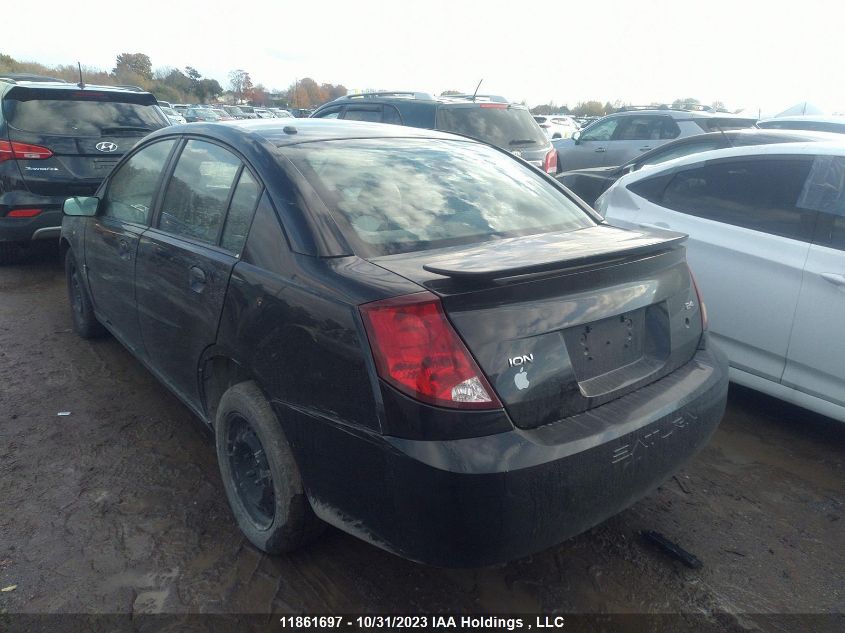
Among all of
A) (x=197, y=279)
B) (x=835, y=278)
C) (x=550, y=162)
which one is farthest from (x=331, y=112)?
(x=835, y=278)

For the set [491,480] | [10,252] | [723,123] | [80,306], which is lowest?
[10,252]

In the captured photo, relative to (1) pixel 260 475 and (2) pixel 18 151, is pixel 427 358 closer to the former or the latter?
(1) pixel 260 475

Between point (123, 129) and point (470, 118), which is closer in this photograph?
point (123, 129)

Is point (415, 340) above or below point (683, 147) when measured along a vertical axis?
below

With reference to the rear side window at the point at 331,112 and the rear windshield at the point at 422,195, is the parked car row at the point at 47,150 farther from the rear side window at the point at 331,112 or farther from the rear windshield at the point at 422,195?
the rear windshield at the point at 422,195

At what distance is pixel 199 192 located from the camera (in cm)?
314

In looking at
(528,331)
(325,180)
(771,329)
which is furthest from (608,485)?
(771,329)

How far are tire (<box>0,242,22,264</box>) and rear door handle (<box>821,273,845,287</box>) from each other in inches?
281

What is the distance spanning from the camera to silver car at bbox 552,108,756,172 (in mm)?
10633

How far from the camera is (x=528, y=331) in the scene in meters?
2.06

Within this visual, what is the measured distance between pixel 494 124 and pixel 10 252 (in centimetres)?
567

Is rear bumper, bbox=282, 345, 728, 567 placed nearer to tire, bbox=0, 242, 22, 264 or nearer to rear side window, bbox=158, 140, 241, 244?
rear side window, bbox=158, 140, 241, 244

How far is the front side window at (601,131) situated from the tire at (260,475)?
1067cm

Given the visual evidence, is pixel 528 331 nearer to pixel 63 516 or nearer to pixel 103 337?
pixel 63 516
